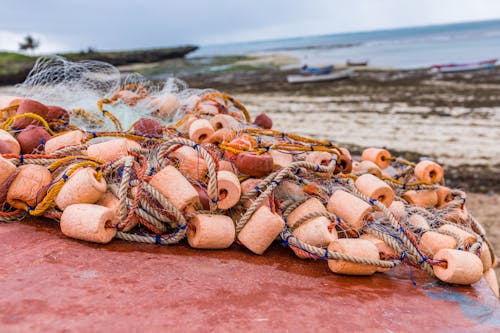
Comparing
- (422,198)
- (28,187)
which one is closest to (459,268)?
(422,198)

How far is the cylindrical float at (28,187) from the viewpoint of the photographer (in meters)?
2.21

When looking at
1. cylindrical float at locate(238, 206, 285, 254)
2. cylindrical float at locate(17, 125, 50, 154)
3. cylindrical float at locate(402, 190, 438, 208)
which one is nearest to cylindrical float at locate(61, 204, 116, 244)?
cylindrical float at locate(238, 206, 285, 254)

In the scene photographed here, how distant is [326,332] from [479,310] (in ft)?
2.65

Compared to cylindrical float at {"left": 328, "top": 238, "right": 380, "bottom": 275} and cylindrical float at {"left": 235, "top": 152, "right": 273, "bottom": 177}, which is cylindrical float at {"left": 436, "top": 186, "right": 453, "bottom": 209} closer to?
cylindrical float at {"left": 328, "top": 238, "right": 380, "bottom": 275}

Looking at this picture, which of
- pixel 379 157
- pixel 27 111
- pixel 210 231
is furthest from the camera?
pixel 379 157

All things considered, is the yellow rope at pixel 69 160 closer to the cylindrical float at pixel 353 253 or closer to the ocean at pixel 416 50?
the cylindrical float at pixel 353 253

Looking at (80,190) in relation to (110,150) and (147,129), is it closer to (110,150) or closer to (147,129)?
(110,150)

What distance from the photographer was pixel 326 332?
1520mm

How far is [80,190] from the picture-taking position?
211cm

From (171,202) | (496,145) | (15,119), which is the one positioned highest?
(15,119)

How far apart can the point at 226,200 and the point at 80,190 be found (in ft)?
2.43

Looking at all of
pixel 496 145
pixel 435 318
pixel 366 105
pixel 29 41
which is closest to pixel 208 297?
pixel 435 318

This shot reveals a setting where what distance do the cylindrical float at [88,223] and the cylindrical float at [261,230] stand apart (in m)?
0.66

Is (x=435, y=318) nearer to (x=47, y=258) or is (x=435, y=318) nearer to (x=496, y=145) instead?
(x=47, y=258)
